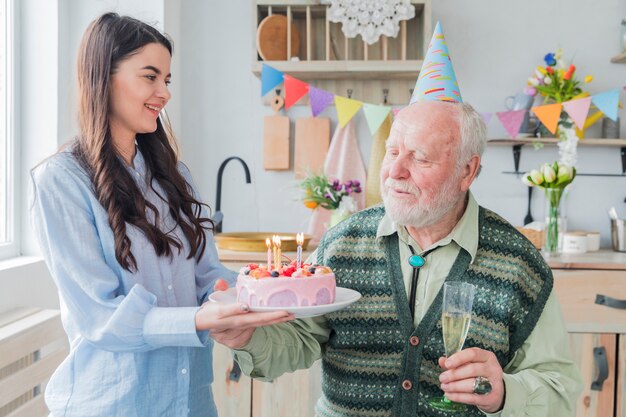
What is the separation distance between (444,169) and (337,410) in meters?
0.57

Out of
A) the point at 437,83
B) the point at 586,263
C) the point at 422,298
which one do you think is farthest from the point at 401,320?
the point at 586,263

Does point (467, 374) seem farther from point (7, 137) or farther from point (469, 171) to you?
point (7, 137)

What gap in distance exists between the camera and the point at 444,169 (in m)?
1.44

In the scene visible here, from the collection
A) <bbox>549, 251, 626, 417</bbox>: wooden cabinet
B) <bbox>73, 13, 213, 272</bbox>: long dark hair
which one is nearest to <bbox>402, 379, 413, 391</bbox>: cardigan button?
<bbox>73, 13, 213, 272</bbox>: long dark hair

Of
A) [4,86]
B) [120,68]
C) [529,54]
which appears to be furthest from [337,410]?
[529,54]

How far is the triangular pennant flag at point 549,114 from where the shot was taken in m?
2.97

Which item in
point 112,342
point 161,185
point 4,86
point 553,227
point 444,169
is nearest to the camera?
point 112,342

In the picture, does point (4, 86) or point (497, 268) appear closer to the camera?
point (497, 268)

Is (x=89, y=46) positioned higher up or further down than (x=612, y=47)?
further down

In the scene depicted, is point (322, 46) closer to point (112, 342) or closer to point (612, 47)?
point (612, 47)

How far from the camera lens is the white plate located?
117cm

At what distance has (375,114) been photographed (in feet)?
9.84

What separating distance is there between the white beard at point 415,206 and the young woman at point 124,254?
1.26 feet

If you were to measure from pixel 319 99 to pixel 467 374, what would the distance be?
2041 mm
